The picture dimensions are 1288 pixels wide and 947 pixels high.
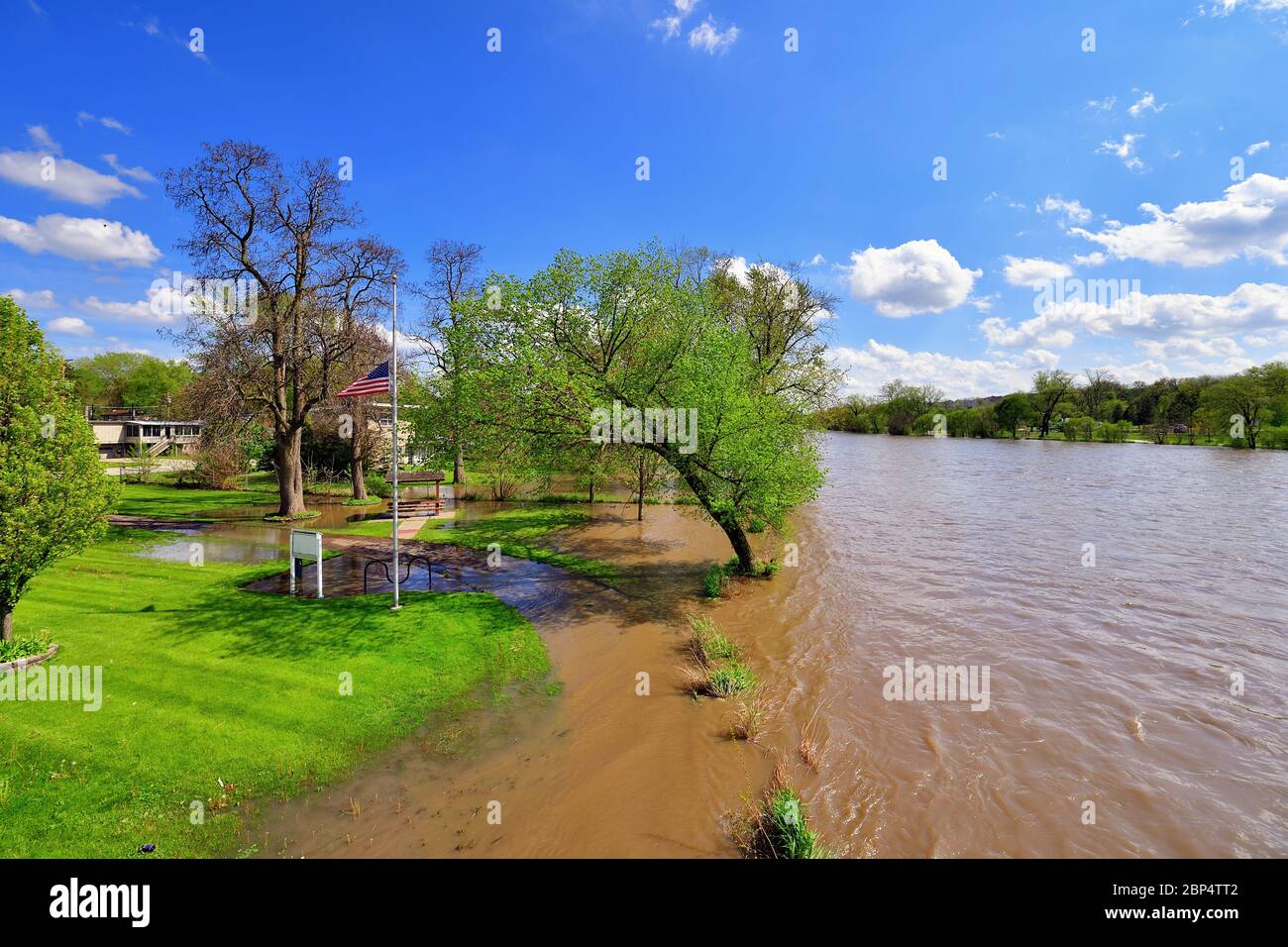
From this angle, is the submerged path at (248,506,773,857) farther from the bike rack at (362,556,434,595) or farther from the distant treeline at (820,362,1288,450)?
the distant treeline at (820,362,1288,450)

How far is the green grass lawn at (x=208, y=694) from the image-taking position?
567 cm

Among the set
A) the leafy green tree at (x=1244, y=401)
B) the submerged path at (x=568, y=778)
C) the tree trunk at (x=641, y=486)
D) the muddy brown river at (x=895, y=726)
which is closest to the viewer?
the submerged path at (x=568, y=778)

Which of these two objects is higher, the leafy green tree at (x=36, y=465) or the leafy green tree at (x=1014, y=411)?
the leafy green tree at (x=1014, y=411)

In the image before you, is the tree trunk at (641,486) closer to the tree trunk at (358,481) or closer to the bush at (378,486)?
the bush at (378,486)

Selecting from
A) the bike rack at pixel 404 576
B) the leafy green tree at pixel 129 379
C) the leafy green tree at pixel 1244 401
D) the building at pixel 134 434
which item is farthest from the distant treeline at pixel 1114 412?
the leafy green tree at pixel 129 379

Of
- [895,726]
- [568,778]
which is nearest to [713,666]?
[895,726]

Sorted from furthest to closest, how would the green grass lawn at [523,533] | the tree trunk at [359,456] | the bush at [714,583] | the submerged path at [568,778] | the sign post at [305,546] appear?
the tree trunk at [359,456] → the green grass lawn at [523,533] → the bush at [714,583] → the sign post at [305,546] → the submerged path at [568,778]

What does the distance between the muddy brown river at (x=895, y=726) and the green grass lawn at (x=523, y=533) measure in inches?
41.2

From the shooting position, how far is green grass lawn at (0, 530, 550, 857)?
223 inches

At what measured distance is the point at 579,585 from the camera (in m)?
15.7

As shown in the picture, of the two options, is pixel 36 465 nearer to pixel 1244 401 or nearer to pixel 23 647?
pixel 23 647

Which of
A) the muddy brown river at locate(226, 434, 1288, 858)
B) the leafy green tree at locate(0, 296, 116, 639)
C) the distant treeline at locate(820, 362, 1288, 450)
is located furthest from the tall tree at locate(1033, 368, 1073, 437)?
the leafy green tree at locate(0, 296, 116, 639)

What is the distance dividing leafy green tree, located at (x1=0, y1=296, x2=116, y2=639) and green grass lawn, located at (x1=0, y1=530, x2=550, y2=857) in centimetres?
175
